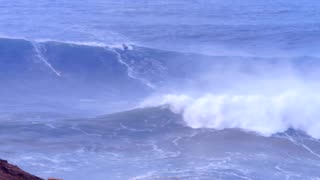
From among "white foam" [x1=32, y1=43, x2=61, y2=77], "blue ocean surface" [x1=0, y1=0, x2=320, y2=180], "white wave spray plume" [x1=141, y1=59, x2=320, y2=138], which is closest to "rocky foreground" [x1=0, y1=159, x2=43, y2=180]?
"blue ocean surface" [x1=0, y1=0, x2=320, y2=180]

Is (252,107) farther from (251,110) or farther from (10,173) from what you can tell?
(10,173)

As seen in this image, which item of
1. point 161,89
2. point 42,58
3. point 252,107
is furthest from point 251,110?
point 42,58

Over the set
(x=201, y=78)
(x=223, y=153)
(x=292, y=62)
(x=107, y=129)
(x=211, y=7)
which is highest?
(x=211, y=7)

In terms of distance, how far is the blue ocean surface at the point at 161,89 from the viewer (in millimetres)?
17812

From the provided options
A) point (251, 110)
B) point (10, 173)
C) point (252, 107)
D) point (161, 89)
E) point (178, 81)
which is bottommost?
point (10, 173)

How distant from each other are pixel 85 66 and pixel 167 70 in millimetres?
3508

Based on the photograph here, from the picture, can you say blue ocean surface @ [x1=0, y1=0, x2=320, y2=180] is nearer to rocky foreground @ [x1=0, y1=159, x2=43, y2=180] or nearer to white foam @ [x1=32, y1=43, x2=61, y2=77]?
white foam @ [x1=32, y1=43, x2=61, y2=77]

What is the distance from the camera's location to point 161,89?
2762 centimetres

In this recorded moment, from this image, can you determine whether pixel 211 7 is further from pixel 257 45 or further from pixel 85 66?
pixel 85 66

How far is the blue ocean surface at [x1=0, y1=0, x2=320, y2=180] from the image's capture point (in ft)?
58.4

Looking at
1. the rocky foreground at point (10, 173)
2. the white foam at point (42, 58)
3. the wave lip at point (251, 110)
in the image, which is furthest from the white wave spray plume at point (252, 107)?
the rocky foreground at point (10, 173)

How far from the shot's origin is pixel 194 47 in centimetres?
3378

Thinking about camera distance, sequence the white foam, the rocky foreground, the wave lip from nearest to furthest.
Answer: the rocky foreground → the wave lip → the white foam

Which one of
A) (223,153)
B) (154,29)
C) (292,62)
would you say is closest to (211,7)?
(154,29)
